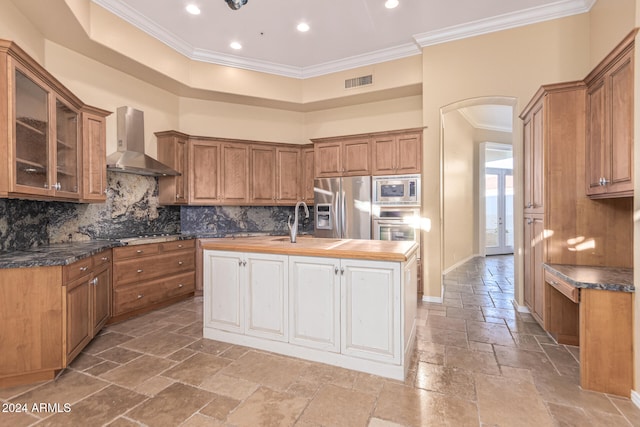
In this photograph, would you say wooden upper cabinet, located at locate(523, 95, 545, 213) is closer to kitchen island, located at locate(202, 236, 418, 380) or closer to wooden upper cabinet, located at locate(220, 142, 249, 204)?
kitchen island, located at locate(202, 236, 418, 380)

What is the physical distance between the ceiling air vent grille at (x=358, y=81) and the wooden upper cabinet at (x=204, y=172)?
231 centimetres

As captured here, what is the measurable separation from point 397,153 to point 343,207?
3.76ft

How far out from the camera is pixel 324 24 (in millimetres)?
4105

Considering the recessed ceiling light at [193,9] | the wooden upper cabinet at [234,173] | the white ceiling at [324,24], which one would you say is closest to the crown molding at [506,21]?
the white ceiling at [324,24]

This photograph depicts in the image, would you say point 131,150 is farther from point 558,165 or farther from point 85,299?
point 558,165

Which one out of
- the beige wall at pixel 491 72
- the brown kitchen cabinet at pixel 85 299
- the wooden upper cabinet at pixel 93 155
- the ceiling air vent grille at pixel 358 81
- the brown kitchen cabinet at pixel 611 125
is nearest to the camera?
the brown kitchen cabinet at pixel 611 125

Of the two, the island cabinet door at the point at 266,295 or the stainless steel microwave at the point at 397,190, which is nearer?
the island cabinet door at the point at 266,295

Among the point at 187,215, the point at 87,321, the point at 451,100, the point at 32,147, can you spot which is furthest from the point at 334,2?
the point at 87,321

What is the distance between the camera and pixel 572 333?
293 cm

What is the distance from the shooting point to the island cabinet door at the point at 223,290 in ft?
9.80

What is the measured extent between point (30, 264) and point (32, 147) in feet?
3.32

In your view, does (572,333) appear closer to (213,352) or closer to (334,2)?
(213,352)

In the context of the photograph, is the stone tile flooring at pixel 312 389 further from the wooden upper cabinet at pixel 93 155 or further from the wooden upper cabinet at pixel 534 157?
the wooden upper cabinet at pixel 93 155

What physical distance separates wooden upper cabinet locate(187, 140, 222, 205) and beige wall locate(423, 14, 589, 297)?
3216 mm
